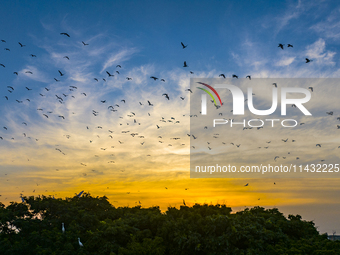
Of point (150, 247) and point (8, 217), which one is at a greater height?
point (8, 217)

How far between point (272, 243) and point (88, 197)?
74.0ft

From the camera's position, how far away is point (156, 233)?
86.2 feet

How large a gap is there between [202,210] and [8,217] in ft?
64.5

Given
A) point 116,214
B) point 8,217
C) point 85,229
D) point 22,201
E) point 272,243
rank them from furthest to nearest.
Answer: point 116,214
point 22,201
point 85,229
point 8,217
point 272,243

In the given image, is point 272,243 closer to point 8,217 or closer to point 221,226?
point 221,226

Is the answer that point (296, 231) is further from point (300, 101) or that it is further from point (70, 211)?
point (70, 211)

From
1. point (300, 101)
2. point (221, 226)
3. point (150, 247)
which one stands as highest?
point (300, 101)

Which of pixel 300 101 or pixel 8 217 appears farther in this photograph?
pixel 300 101

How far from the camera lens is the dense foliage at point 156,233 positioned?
22.5 meters

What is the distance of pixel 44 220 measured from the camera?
90.6 ft

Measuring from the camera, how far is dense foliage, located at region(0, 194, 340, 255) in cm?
2250

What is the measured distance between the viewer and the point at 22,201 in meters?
30.1

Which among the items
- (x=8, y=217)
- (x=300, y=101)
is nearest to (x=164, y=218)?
(x=8, y=217)

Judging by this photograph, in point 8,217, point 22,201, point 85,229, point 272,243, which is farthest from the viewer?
point 22,201
